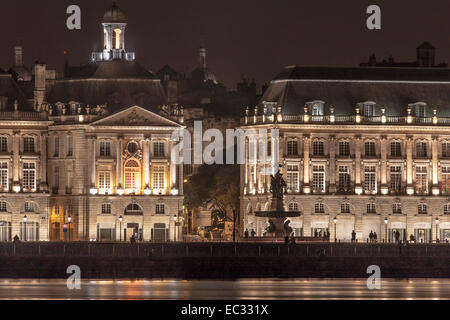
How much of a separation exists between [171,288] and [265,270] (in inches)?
691

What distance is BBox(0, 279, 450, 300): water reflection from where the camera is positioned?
562 feet

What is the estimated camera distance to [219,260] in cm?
19688

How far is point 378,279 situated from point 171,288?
19.4 metres

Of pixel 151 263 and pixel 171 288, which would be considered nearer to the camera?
pixel 171 288

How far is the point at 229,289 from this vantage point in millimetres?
179750

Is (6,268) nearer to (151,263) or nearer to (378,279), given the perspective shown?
(151,263)

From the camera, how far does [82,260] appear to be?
644 feet

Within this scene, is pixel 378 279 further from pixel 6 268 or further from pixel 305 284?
pixel 6 268

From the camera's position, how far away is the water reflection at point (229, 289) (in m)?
171
